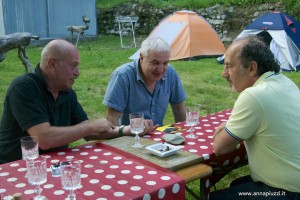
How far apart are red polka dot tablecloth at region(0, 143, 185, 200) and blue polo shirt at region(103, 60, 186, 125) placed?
3.39ft

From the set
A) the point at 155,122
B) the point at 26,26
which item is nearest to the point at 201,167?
the point at 155,122

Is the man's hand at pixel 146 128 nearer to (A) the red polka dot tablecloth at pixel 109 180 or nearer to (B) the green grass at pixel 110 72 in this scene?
(A) the red polka dot tablecloth at pixel 109 180

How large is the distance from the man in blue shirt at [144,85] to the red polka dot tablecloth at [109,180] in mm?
1022

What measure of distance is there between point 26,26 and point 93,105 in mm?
9522

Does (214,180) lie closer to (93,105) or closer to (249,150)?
(249,150)

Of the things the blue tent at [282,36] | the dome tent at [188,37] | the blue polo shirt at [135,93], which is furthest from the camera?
the dome tent at [188,37]

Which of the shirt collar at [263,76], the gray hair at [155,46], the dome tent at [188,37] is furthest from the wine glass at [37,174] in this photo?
the dome tent at [188,37]

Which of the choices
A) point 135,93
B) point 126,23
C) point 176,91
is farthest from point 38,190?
point 126,23

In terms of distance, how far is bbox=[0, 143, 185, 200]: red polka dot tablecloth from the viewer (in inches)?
71.3

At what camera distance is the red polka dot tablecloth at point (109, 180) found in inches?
71.3

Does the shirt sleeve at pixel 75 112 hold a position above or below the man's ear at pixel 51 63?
below

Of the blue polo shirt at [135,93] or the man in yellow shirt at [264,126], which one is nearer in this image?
the man in yellow shirt at [264,126]

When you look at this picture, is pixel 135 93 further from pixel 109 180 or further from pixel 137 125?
pixel 109 180

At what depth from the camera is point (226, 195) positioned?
8.02 ft
